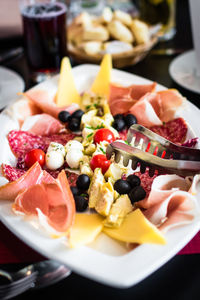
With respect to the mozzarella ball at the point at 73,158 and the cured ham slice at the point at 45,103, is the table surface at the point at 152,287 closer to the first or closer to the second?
the mozzarella ball at the point at 73,158

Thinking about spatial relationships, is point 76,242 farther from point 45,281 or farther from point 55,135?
point 55,135

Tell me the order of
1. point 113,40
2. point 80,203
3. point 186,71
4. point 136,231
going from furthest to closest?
point 113,40, point 186,71, point 80,203, point 136,231

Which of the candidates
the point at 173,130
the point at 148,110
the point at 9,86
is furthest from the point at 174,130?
the point at 9,86

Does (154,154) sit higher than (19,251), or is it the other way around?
(154,154)

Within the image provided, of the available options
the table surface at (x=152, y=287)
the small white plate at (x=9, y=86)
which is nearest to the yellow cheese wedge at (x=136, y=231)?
the table surface at (x=152, y=287)

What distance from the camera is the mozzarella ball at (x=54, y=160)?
119cm

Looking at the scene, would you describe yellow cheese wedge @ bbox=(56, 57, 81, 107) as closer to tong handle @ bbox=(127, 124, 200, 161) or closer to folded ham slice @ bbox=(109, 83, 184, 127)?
folded ham slice @ bbox=(109, 83, 184, 127)

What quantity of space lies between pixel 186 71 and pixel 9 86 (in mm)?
862

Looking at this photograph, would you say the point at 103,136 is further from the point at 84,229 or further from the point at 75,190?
the point at 84,229

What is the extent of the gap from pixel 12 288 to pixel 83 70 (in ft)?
3.50

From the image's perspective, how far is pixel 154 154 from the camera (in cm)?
111

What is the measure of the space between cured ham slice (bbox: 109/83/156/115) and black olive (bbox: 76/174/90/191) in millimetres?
477

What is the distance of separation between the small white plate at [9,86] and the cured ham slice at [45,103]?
0.58 feet

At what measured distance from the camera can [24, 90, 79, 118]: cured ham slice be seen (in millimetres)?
1468
